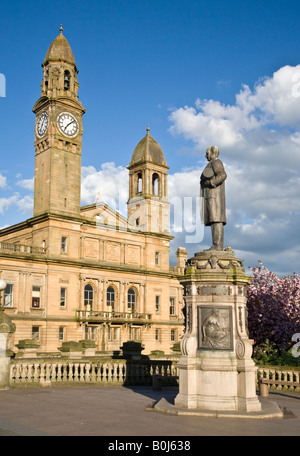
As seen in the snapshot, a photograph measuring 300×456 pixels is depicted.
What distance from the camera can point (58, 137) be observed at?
173 feet

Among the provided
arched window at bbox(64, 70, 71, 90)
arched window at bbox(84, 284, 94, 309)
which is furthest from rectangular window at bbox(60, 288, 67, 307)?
arched window at bbox(64, 70, 71, 90)

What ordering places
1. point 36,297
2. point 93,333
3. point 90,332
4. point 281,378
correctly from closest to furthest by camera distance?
point 281,378 → point 36,297 → point 90,332 → point 93,333

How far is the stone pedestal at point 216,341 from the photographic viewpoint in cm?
1229

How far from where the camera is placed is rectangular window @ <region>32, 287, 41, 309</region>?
159ft

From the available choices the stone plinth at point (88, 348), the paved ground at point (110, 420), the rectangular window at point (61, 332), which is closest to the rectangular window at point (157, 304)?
the rectangular window at point (61, 332)

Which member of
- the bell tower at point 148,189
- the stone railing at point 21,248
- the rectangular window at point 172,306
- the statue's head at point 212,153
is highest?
the bell tower at point 148,189

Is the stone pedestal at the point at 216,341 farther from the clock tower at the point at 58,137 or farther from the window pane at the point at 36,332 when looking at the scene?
the clock tower at the point at 58,137

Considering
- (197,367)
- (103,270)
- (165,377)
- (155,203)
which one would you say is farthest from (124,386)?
(155,203)

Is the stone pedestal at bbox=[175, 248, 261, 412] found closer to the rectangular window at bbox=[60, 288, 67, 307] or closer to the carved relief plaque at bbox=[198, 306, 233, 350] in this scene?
the carved relief plaque at bbox=[198, 306, 233, 350]

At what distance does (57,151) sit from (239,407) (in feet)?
145

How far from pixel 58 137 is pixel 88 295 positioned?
702 inches

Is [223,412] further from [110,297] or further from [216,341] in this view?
[110,297]

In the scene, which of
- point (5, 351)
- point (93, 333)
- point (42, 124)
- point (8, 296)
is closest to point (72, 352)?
point (5, 351)
